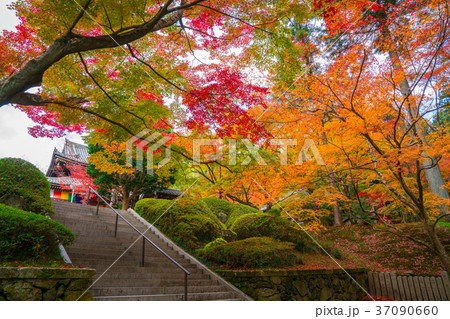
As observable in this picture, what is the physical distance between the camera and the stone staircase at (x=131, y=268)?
17.0ft

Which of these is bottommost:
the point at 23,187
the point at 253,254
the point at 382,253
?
the point at 382,253

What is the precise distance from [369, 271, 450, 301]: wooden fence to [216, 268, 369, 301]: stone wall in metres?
0.64

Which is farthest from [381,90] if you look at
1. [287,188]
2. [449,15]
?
[287,188]

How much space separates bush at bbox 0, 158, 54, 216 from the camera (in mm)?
6688

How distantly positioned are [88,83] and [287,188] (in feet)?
20.1

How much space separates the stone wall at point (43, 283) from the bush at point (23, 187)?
12.6 feet

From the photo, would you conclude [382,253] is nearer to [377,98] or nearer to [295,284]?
[295,284]

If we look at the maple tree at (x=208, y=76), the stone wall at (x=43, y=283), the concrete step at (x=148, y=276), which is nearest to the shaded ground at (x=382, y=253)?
the concrete step at (x=148, y=276)

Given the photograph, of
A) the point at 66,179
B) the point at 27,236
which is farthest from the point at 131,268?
the point at 66,179

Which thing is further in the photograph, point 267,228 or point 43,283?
point 267,228

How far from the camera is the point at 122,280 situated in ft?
17.7

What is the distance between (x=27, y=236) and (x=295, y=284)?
5.87 m

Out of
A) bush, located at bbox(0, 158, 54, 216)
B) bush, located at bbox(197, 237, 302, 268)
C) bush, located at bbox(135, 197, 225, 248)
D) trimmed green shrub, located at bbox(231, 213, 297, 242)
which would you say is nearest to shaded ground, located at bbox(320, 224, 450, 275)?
trimmed green shrub, located at bbox(231, 213, 297, 242)

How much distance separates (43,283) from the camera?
3.76m
